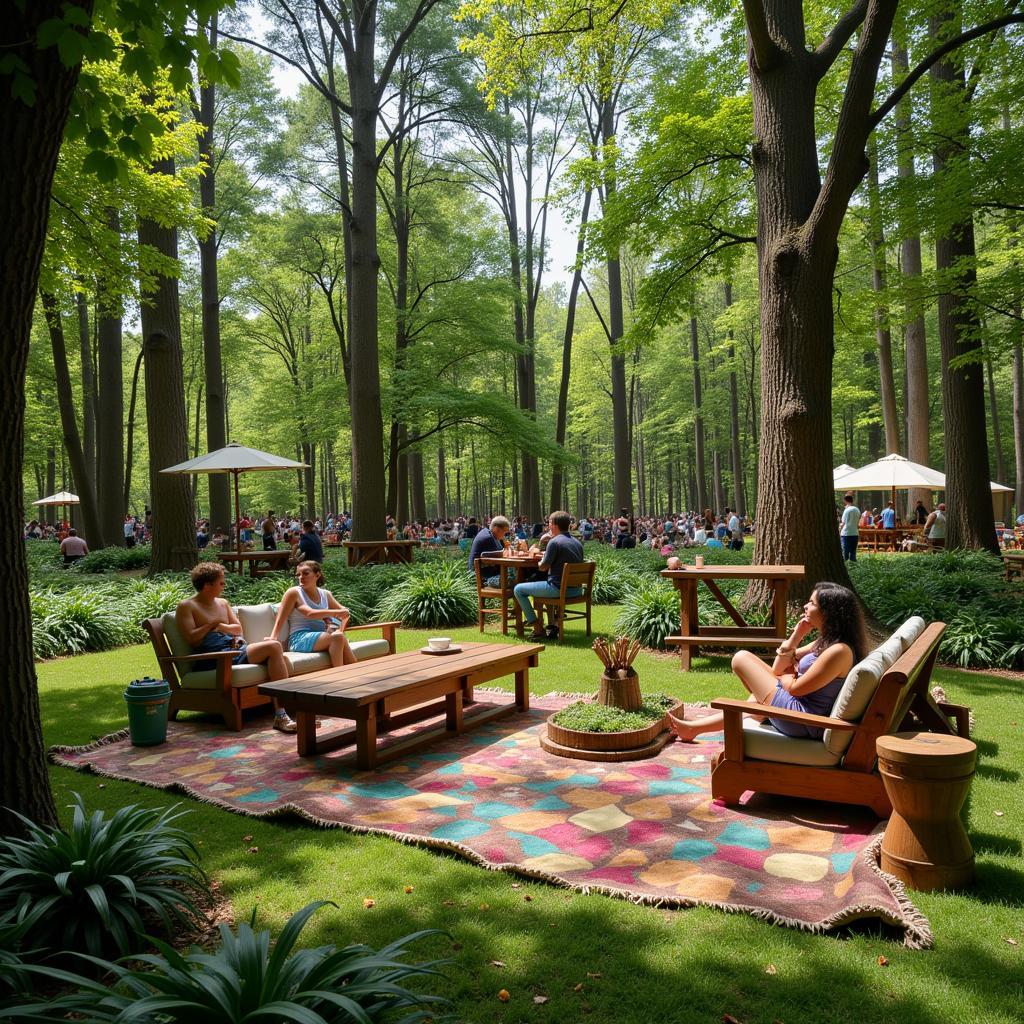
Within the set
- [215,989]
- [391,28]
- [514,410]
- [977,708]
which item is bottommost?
[977,708]

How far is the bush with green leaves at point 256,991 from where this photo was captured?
193 centimetres

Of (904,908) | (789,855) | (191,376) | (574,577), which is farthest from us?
(191,376)

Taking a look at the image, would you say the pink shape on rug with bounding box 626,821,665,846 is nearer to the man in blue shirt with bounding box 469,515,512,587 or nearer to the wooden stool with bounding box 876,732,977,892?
the wooden stool with bounding box 876,732,977,892

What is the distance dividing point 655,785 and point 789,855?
1084 mm

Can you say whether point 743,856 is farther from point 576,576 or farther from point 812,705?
point 576,576

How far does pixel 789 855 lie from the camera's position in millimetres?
3590

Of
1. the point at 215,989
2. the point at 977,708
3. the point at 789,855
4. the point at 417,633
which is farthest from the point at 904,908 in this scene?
the point at 417,633

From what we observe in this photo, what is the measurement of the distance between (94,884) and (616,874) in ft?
7.11

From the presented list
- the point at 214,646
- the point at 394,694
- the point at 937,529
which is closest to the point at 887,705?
the point at 394,694

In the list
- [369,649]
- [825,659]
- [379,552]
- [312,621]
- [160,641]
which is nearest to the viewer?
[825,659]

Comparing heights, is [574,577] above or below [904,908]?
above

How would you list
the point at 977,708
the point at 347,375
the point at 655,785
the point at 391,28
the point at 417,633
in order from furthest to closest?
the point at 347,375 → the point at 391,28 → the point at 417,633 → the point at 977,708 → the point at 655,785

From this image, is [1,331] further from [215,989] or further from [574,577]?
[574,577]

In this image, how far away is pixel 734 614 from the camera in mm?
8133
